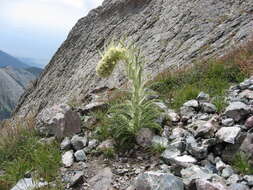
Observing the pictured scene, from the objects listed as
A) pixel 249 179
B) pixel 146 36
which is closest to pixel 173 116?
pixel 249 179

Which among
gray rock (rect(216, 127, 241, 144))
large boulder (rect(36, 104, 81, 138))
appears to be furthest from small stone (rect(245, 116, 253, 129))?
large boulder (rect(36, 104, 81, 138))

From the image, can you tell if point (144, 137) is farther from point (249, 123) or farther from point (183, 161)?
point (249, 123)

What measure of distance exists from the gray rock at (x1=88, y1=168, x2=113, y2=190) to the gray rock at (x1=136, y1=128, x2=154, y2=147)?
96cm

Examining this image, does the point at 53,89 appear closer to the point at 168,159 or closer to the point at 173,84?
the point at 173,84

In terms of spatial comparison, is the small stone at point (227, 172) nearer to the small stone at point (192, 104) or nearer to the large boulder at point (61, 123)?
the small stone at point (192, 104)

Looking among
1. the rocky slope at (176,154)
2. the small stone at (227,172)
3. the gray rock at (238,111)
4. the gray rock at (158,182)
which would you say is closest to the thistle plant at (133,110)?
the rocky slope at (176,154)

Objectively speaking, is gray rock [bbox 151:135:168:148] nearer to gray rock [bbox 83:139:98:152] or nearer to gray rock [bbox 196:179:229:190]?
gray rock [bbox 83:139:98:152]

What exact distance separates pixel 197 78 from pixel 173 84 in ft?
2.45

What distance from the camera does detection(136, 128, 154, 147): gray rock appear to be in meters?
7.32

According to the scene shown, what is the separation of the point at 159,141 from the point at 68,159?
1795 millimetres

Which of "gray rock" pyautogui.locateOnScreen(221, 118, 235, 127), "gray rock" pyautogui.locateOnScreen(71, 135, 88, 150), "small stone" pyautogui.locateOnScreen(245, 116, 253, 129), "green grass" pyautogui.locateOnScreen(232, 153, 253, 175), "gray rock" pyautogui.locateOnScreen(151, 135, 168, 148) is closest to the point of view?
"green grass" pyautogui.locateOnScreen(232, 153, 253, 175)

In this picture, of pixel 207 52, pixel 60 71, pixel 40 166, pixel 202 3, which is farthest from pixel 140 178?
pixel 60 71

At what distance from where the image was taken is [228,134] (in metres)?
6.36

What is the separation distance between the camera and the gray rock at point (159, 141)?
7053 mm
